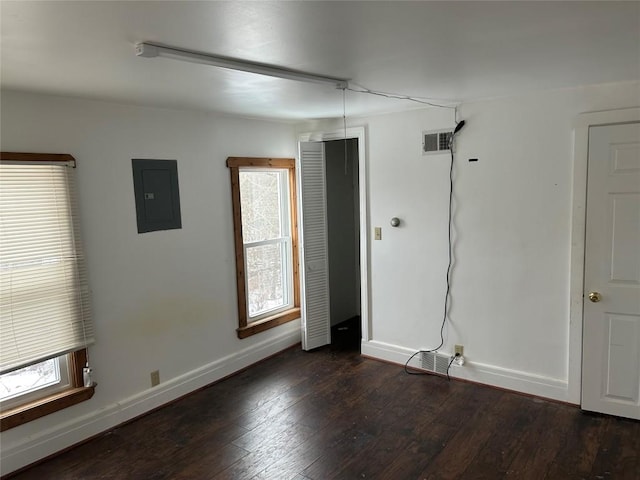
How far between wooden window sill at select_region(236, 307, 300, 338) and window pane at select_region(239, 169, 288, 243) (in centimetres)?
81

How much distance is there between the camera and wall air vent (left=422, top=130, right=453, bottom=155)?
3.74 meters

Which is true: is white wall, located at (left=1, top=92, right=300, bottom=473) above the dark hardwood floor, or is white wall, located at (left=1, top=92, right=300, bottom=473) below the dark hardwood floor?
above

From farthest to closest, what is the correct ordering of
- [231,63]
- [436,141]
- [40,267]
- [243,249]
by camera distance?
[243,249], [436,141], [40,267], [231,63]

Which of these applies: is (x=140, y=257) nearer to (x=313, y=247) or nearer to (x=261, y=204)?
(x=261, y=204)

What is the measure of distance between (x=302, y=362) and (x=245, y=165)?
1.98 metres

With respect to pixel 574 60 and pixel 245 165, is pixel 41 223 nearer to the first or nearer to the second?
pixel 245 165

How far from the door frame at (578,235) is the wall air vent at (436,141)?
95cm

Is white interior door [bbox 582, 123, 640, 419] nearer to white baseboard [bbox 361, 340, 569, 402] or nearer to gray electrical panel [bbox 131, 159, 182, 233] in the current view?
white baseboard [bbox 361, 340, 569, 402]

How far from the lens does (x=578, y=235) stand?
3.20 metres


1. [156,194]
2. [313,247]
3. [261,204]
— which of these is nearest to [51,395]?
[156,194]

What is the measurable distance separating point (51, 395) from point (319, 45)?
9.11 feet

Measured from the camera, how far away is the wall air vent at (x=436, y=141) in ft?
12.3

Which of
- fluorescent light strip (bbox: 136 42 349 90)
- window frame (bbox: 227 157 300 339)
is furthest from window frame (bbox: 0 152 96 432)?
window frame (bbox: 227 157 300 339)

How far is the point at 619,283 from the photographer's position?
10.1 ft
